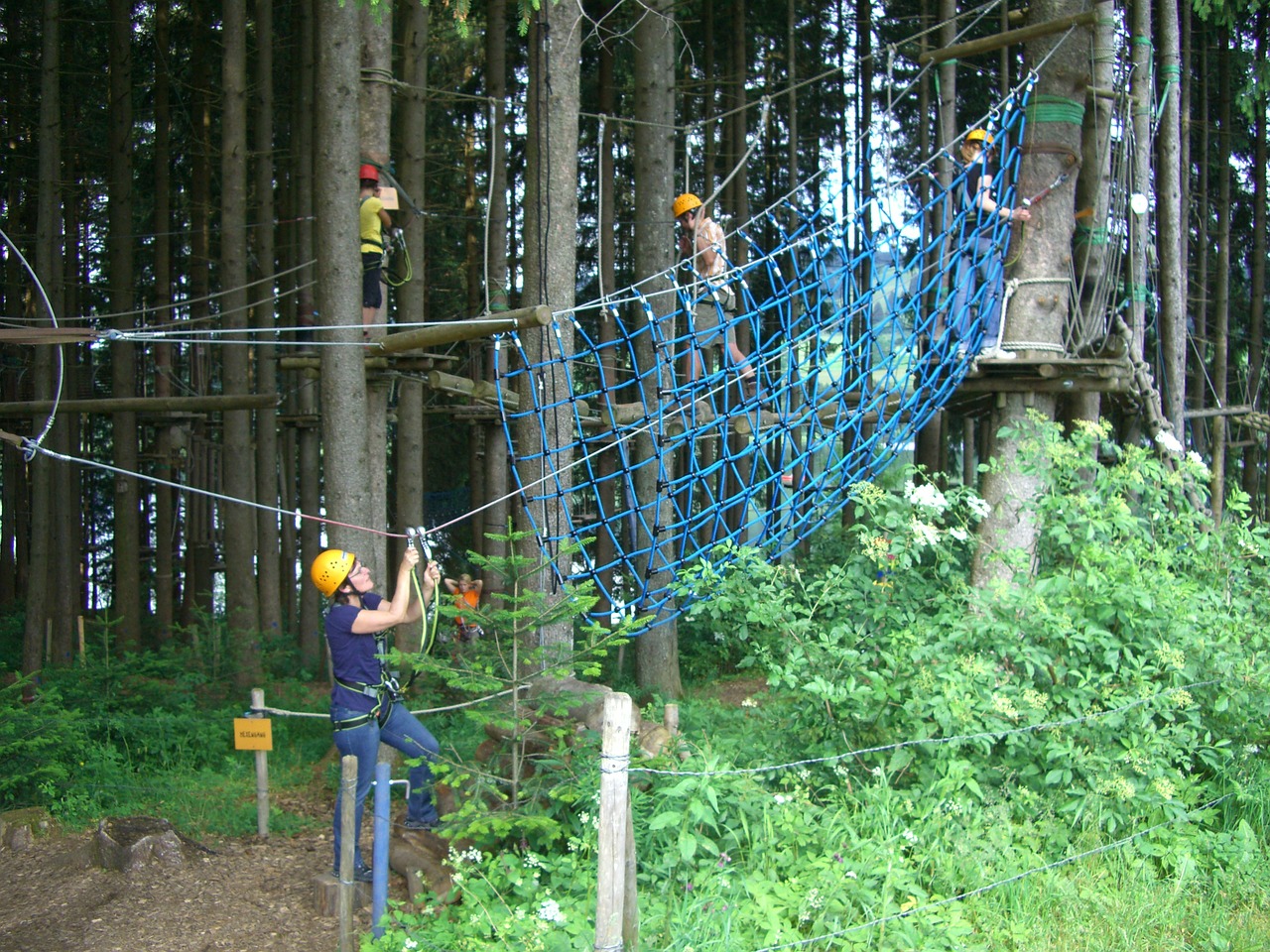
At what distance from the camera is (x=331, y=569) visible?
15.3ft

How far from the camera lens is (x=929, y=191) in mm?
13289

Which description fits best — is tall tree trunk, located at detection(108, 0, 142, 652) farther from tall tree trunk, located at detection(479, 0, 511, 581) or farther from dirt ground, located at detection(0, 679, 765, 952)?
dirt ground, located at detection(0, 679, 765, 952)

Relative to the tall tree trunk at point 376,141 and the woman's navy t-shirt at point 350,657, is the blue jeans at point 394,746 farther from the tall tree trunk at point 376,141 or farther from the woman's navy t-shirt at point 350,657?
the tall tree trunk at point 376,141

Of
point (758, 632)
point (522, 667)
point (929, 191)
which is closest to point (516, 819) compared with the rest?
point (522, 667)

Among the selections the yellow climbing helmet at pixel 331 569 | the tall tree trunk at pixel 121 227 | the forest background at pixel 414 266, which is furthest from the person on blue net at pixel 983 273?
the tall tree trunk at pixel 121 227

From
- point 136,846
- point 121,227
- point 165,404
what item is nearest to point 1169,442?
point 136,846

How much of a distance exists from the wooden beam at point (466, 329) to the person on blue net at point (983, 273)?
100 inches

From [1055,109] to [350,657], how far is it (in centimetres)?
473

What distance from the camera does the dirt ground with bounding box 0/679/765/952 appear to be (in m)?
4.64

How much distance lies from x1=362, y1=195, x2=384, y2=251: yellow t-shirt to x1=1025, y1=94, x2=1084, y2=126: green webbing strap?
12.4 ft

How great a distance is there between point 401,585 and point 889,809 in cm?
199

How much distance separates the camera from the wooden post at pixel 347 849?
13.4 feet

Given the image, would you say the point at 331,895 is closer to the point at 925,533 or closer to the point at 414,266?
the point at 925,533

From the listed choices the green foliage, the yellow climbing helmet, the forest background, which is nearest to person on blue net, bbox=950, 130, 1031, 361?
the forest background
